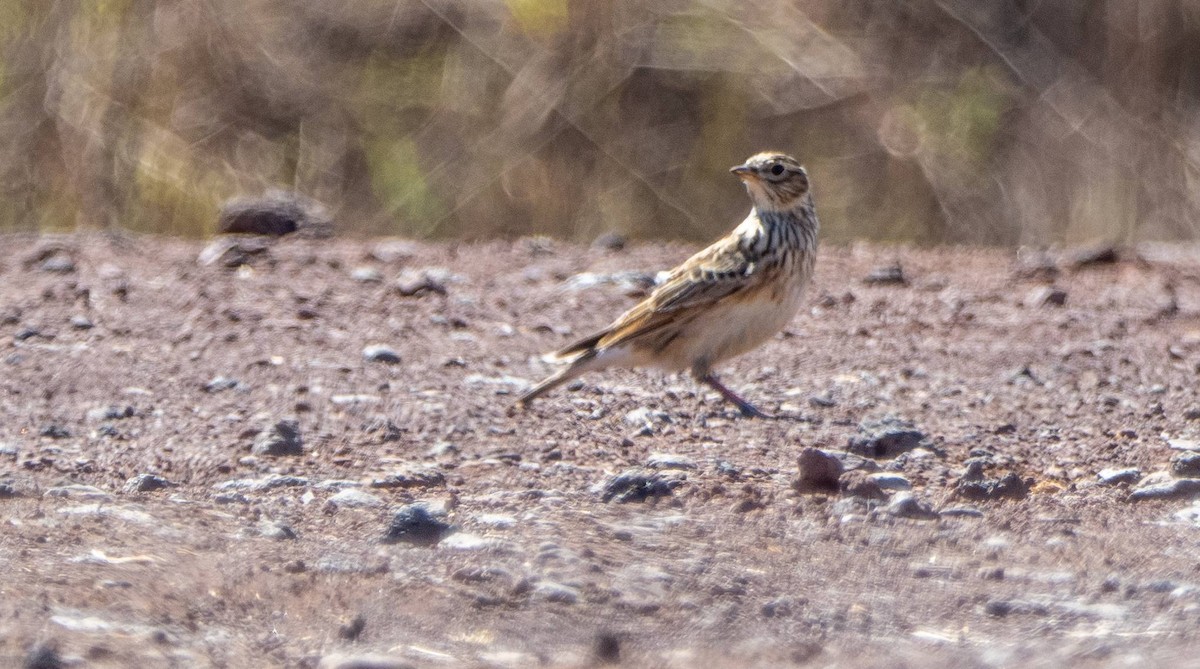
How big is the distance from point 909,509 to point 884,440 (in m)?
0.87

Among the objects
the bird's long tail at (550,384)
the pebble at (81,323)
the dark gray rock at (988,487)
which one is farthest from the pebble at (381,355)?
the dark gray rock at (988,487)

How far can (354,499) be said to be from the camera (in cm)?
550

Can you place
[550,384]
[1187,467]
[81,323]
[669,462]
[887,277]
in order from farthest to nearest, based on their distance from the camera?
1. [887,277]
2. [81,323]
3. [550,384]
4. [669,462]
5. [1187,467]

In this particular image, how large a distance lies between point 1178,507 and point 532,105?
974 centimetres

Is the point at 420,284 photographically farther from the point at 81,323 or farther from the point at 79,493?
the point at 79,493

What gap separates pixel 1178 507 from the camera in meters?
5.49

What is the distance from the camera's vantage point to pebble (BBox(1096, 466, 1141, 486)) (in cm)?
584

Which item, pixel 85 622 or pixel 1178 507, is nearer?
pixel 85 622

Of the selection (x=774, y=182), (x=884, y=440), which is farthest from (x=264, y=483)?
(x=774, y=182)

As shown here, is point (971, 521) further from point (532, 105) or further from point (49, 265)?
point (532, 105)

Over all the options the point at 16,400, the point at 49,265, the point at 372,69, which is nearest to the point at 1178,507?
the point at 16,400

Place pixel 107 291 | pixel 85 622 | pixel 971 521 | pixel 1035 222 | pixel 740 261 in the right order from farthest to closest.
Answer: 1. pixel 1035 222
2. pixel 107 291
3. pixel 740 261
4. pixel 971 521
5. pixel 85 622

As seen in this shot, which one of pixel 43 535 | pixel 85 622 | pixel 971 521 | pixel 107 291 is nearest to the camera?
pixel 85 622

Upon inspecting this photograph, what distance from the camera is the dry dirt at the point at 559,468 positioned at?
169 inches
